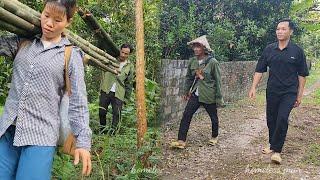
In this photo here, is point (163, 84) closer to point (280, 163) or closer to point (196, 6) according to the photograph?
point (196, 6)

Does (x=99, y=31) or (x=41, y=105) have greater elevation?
(x=99, y=31)

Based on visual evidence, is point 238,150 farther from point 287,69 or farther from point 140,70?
point 140,70

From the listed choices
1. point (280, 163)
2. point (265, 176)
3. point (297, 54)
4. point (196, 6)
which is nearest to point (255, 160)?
point (280, 163)

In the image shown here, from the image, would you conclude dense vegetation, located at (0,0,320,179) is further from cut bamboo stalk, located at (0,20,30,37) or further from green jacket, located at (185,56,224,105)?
cut bamboo stalk, located at (0,20,30,37)

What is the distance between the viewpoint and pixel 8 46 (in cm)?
210

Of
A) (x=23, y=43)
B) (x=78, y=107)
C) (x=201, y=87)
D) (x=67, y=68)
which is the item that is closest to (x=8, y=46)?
(x=23, y=43)

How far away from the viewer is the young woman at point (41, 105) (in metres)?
1.95

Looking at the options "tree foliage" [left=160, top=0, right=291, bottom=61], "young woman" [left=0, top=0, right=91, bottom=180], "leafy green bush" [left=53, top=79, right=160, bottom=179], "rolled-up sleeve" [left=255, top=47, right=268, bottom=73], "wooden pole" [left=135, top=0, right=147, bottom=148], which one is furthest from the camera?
"rolled-up sleeve" [left=255, top=47, right=268, bottom=73]

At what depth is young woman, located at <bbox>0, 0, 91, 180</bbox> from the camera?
6.40 ft

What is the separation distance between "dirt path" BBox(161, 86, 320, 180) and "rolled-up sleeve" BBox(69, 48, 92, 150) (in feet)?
7.77

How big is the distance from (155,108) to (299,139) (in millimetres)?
2302

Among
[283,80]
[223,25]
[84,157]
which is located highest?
[223,25]

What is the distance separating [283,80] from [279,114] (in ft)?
1.33

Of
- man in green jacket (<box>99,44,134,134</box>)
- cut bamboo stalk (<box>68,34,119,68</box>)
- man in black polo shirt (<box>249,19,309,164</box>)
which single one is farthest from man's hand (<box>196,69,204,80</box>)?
cut bamboo stalk (<box>68,34,119,68</box>)
